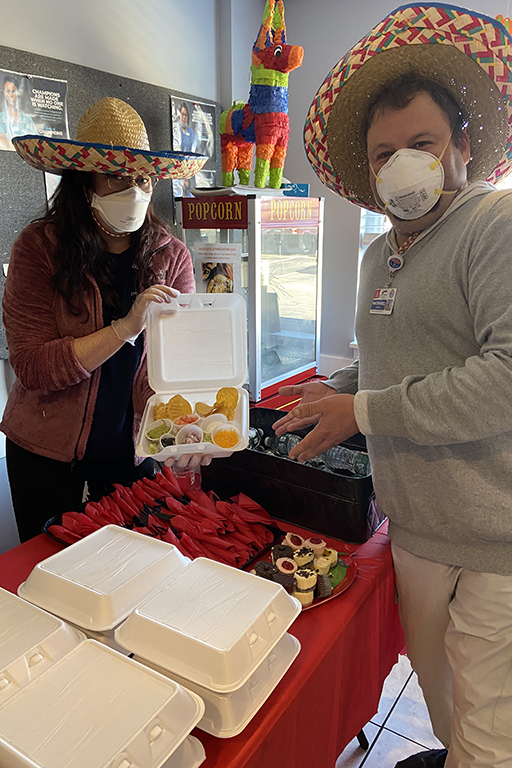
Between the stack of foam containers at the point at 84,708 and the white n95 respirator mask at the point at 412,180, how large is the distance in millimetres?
857

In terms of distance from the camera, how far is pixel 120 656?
699 millimetres

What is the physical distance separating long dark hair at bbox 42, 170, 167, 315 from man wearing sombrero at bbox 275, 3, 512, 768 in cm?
75

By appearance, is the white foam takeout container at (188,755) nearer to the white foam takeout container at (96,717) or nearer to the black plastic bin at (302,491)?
the white foam takeout container at (96,717)

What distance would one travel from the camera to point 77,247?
1406 millimetres

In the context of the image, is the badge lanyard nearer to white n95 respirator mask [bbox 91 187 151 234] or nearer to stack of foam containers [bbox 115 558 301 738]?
stack of foam containers [bbox 115 558 301 738]

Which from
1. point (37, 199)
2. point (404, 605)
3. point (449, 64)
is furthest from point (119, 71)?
point (404, 605)

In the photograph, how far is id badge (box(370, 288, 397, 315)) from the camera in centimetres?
100

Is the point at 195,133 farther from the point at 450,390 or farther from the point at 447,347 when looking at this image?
the point at 450,390

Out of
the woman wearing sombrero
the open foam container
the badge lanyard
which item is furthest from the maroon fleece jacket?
the badge lanyard

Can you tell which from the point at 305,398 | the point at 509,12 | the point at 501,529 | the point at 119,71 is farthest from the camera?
the point at 509,12

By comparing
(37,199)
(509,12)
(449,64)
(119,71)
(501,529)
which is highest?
(509,12)

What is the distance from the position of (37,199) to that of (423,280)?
183 cm

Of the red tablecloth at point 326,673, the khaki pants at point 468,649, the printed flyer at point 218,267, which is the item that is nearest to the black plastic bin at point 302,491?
the red tablecloth at point 326,673

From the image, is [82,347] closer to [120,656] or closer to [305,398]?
[305,398]
